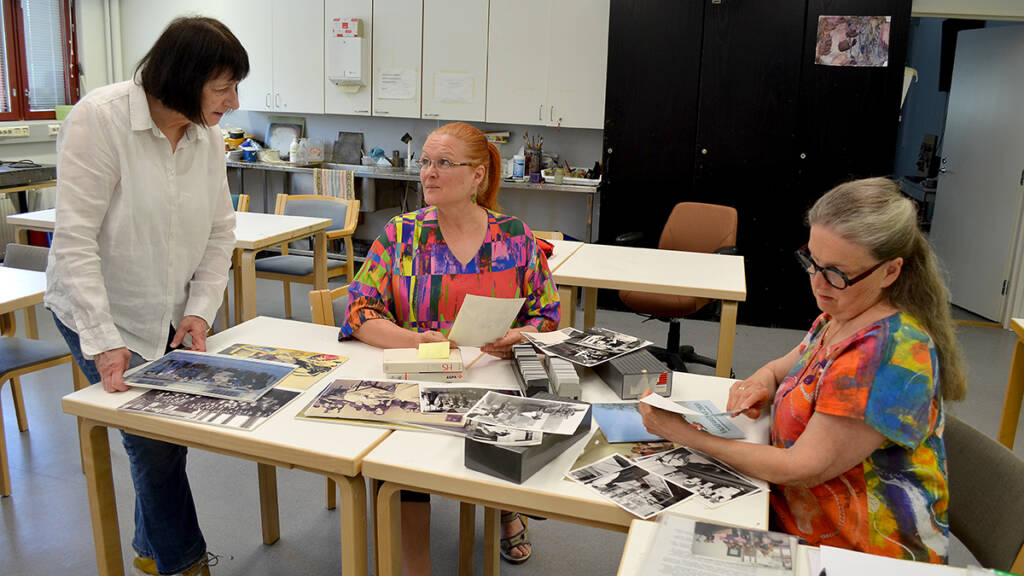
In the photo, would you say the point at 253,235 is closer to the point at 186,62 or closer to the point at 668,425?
the point at 186,62

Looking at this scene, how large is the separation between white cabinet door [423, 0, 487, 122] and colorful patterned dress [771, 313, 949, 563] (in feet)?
16.1

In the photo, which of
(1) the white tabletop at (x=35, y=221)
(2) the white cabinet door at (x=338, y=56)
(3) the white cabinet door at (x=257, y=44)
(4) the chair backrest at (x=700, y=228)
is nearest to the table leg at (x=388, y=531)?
(4) the chair backrest at (x=700, y=228)

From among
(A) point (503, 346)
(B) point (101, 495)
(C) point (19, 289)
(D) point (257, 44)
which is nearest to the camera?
(B) point (101, 495)

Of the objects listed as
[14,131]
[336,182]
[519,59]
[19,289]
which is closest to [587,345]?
[19,289]

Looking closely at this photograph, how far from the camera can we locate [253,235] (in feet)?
13.0

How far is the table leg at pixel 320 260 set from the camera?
Result: 175 inches

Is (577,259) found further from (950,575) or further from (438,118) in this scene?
(438,118)

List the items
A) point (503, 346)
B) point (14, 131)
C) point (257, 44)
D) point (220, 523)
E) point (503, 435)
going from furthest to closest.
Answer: point (257, 44) → point (14, 131) → point (220, 523) → point (503, 346) → point (503, 435)

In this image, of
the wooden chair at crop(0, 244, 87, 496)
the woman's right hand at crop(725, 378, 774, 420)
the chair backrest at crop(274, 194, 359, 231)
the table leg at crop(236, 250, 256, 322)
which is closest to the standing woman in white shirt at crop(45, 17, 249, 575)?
the wooden chair at crop(0, 244, 87, 496)

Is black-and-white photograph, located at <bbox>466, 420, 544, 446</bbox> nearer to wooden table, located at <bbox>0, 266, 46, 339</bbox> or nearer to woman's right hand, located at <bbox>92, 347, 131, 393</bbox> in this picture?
woman's right hand, located at <bbox>92, 347, 131, 393</bbox>

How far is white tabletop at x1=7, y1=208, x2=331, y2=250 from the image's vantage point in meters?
3.89

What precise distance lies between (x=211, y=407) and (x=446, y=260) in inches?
30.2

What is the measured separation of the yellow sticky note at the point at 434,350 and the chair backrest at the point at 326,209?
3.05m

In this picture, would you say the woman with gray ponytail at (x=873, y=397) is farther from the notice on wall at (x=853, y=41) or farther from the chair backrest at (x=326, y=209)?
the notice on wall at (x=853, y=41)
